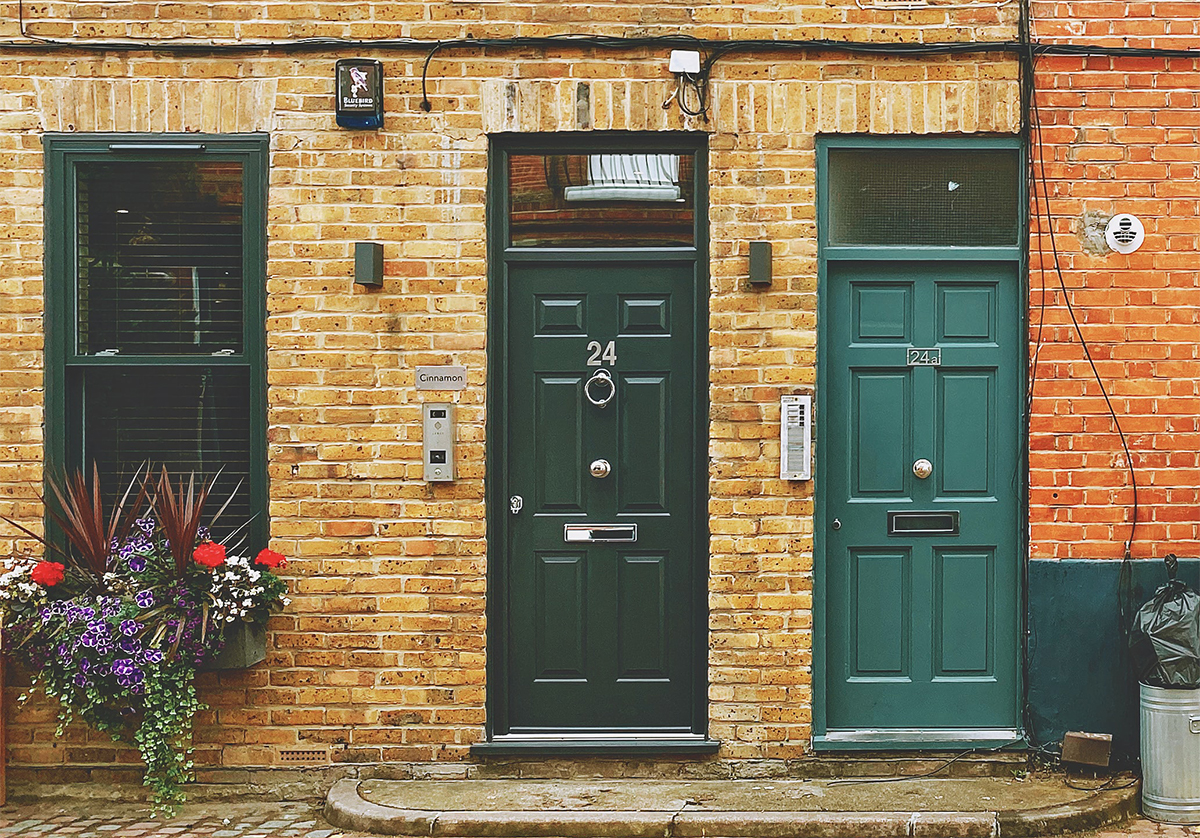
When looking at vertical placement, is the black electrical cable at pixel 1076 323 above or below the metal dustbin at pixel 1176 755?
above

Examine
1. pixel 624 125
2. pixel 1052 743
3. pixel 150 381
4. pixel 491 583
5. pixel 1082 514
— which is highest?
pixel 624 125

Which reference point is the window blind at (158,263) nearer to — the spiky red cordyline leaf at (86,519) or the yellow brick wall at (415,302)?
the yellow brick wall at (415,302)

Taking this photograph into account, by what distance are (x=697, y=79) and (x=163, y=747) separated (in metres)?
3.83

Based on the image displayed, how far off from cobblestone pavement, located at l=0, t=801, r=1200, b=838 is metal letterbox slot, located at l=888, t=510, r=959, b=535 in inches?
57.1

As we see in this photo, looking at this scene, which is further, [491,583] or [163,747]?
[491,583]

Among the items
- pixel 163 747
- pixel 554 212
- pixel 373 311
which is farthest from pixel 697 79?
pixel 163 747

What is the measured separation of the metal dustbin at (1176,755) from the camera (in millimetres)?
5250

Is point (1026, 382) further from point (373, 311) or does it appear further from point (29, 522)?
point (29, 522)

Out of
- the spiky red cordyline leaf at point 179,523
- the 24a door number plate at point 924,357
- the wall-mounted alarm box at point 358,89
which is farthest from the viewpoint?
the 24a door number plate at point 924,357

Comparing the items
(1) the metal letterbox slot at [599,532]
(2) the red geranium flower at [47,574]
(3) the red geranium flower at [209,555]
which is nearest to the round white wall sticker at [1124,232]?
(1) the metal letterbox slot at [599,532]

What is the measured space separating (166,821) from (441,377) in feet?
7.57

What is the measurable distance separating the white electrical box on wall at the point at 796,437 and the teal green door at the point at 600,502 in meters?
0.44

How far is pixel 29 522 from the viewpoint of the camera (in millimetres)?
5621

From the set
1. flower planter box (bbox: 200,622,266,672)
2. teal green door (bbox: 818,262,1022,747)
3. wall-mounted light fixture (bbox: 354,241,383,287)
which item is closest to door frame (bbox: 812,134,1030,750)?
teal green door (bbox: 818,262,1022,747)
